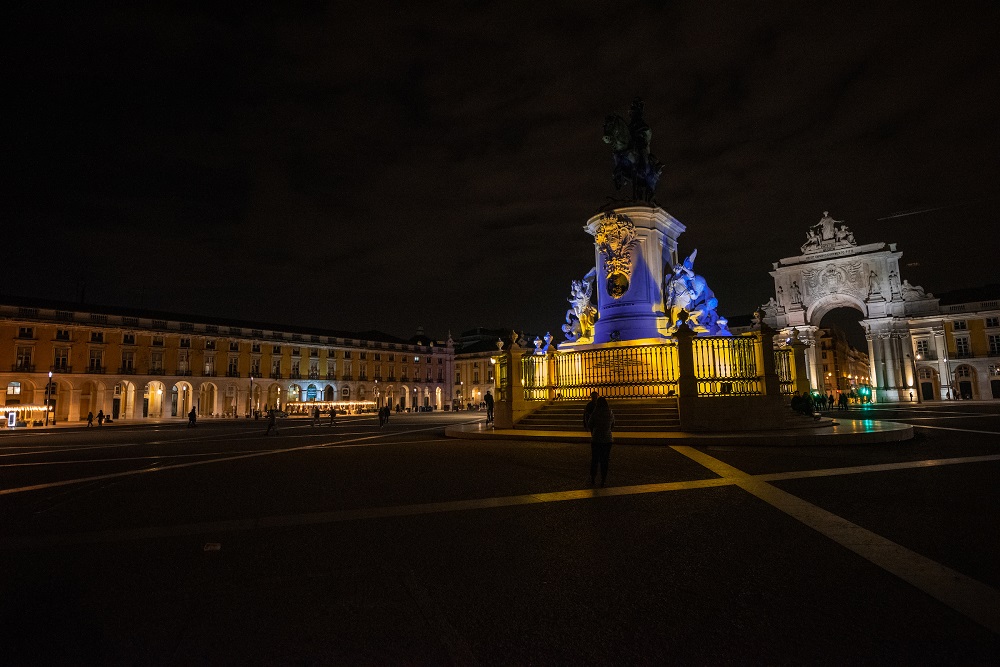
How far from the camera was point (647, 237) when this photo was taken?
18.5 meters

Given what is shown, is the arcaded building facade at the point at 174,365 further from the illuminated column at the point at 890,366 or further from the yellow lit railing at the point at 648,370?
the illuminated column at the point at 890,366

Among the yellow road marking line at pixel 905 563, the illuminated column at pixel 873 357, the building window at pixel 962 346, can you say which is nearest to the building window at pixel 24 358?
the yellow road marking line at pixel 905 563

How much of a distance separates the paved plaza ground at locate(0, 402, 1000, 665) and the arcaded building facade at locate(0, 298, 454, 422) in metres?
46.8

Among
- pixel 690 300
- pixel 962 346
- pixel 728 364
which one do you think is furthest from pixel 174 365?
pixel 962 346

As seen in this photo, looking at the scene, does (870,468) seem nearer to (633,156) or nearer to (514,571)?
(514,571)

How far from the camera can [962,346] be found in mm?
60031

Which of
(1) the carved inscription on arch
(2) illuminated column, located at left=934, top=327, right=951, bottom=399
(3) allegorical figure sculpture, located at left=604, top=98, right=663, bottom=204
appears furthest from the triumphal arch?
(3) allegorical figure sculpture, located at left=604, top=98, right=663, bottom=204

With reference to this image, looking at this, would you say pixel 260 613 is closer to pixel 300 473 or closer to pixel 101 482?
pixel 300 473

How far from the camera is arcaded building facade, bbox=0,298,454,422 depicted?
4794 centimetres

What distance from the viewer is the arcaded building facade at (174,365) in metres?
47.9

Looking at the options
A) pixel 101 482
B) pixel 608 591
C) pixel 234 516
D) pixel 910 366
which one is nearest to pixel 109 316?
pixel 101 482

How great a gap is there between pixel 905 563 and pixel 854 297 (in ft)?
221

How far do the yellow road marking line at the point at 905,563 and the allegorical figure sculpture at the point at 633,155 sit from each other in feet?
50.9

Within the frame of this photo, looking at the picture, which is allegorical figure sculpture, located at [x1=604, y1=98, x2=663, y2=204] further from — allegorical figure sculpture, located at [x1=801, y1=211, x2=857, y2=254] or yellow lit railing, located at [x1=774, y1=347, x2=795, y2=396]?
allegorical figure sculpture, located at [x1=801, y1=211, x2=857, y2=254]
